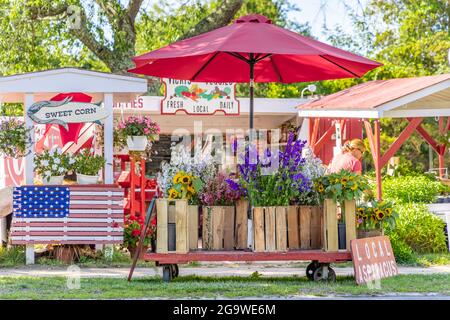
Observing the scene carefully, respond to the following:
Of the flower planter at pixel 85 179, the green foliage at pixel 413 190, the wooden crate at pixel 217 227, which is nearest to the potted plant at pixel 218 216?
the wooden crate at pixel 217 227

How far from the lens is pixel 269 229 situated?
31.2 ft

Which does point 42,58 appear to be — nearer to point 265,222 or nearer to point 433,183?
point 433,183

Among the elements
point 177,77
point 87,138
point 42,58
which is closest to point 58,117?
point 177,77

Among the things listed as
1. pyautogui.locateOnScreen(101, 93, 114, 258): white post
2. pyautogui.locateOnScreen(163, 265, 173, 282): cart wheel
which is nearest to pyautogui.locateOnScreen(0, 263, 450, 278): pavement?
pyautogui.locateOnScreen(163, 265, 173, 282): cart wheel

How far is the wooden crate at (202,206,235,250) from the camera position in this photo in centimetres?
966

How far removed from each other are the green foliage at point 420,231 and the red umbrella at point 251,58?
8.39 feet

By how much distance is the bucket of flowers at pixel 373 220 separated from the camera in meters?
10.0

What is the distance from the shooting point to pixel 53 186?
11539mm

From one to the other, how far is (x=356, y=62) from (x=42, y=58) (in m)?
10.2

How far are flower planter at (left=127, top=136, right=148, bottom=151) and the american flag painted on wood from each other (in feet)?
3.57

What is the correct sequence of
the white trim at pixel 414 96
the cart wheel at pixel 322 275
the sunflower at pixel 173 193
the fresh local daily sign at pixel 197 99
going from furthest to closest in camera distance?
the fresh local daily sign at pixel 197 99 < the white trim at pixel 414 96 < the cart wheel at pixel 322 275 < the sunflower at pixel 173 193

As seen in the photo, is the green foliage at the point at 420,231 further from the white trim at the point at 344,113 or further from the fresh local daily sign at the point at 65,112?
the fresh local daily sign at the point at 65,112

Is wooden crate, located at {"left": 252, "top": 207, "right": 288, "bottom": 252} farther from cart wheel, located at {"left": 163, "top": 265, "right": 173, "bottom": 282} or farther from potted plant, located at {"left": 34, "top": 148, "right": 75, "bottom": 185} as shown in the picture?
potted plant, located at {"left": 34, "top": 148, "right": 75, "bottom": 185}

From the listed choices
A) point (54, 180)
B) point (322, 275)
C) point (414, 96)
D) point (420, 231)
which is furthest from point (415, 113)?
point (54, 180)
